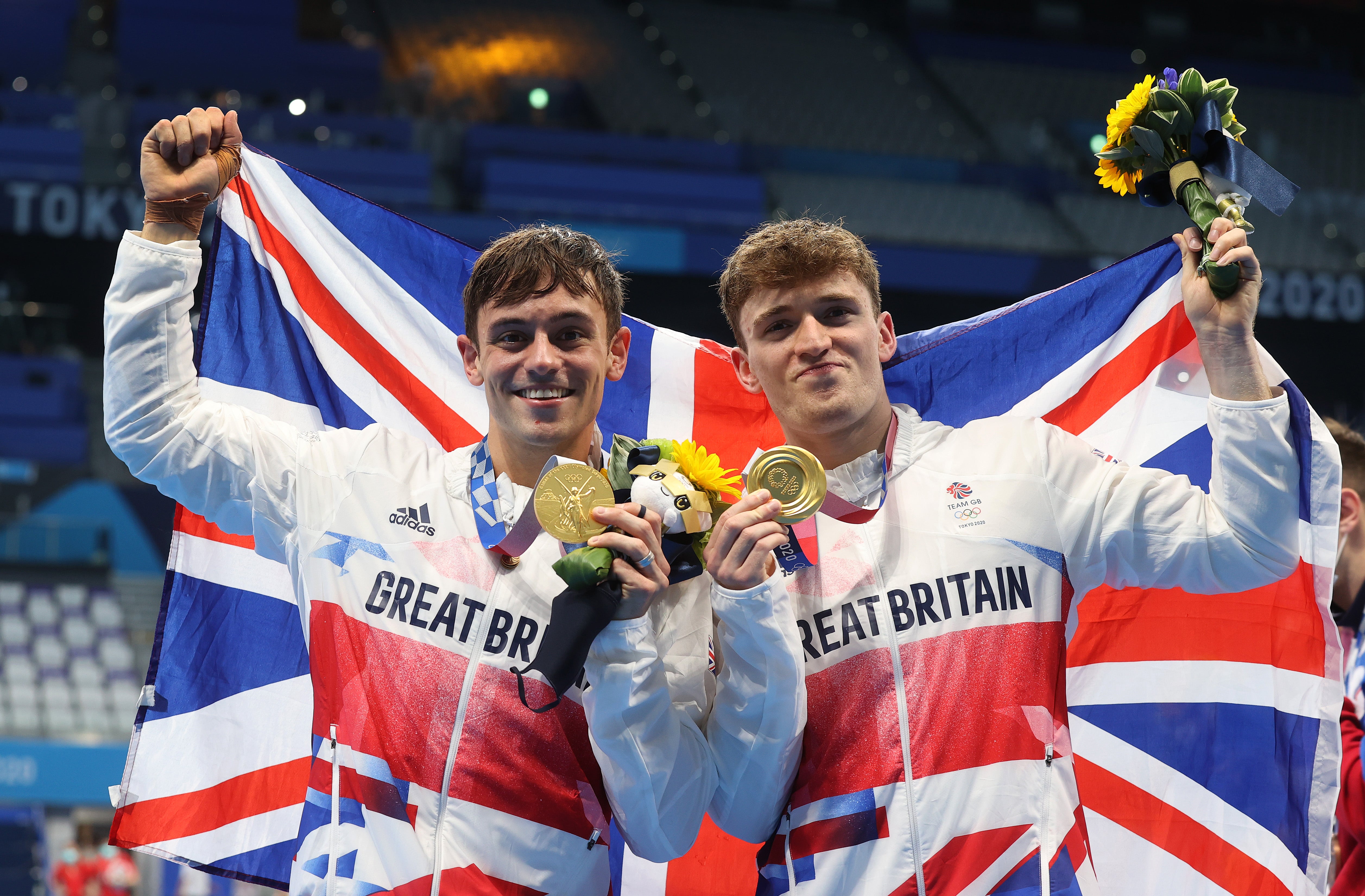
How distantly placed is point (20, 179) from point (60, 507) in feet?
10.7

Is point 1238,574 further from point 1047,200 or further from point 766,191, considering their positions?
point 1047,200

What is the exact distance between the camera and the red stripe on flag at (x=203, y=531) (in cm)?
307

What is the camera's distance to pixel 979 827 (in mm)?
2318

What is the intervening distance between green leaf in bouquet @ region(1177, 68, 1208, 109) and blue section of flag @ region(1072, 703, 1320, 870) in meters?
1.31

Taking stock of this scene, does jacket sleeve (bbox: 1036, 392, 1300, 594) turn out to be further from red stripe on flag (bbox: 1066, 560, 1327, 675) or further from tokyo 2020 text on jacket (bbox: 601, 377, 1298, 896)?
red stripe on flag (bbox: 1066, 560, 1327, 675)

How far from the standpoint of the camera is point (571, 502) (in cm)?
215

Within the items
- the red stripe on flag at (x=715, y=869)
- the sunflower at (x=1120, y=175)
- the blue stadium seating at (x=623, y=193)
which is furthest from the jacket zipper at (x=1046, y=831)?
the blue stadium seating at (x=623, y=193)

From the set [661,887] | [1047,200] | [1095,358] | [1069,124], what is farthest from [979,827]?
[1069,124]

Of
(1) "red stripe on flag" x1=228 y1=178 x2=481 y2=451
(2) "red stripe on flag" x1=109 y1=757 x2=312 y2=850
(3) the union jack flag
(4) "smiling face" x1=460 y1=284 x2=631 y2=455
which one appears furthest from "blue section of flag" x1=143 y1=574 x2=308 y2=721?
(4) "smiling face" x1=460 y1=284 x2=631 y2=455

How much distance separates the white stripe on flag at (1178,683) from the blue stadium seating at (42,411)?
1265 centimetres

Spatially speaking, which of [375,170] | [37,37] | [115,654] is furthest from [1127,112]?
[37,37]

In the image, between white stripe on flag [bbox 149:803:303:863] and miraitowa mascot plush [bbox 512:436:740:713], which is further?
white stripe on flag [bbox 149:803:303:863]

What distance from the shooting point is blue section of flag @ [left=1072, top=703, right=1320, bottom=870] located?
8.93 feet

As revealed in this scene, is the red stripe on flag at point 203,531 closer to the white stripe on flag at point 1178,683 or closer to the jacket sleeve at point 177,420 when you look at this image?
the jacket sleeve at point 177,420
